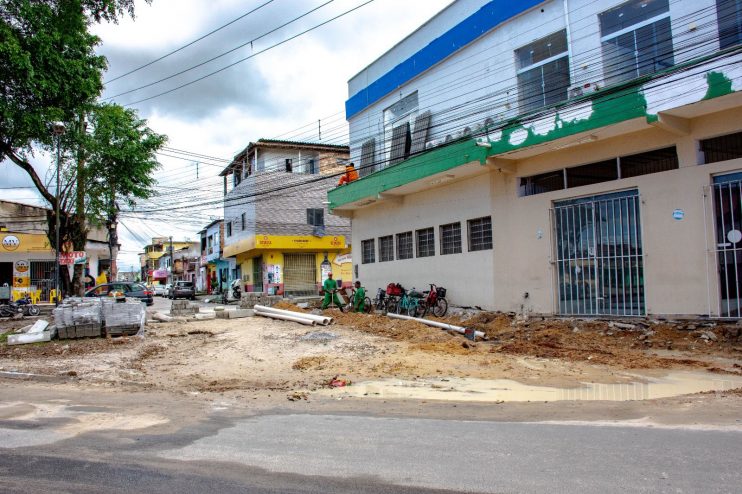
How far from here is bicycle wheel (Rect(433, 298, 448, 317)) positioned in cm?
1722

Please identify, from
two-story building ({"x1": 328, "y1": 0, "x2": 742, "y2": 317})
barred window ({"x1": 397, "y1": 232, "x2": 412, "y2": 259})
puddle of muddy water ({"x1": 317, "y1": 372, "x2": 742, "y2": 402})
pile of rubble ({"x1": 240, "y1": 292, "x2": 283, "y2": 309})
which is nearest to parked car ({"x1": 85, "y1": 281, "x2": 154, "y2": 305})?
pile of rubble ({"x1": 240, "y1": 292, "x2": 283, "y2": 309})

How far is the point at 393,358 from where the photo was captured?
10875 millimetres

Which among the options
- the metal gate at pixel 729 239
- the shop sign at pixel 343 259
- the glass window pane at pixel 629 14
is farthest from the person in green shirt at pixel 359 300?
the metal gate at pixel 729 239

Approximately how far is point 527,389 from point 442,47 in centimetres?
1348

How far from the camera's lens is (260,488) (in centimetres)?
422

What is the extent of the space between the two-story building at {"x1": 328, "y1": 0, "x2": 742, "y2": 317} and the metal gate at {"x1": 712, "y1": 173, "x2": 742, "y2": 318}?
32 mm

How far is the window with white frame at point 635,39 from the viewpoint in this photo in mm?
12266

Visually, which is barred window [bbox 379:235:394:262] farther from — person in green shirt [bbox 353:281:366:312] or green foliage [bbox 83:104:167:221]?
green foliage [bbox 83:104:167:221]

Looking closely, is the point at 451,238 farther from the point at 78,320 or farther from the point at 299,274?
the point at 299,274

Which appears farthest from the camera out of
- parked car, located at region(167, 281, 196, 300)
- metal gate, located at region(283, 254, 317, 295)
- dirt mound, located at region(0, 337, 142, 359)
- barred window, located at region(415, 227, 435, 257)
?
parked car, located at region(167, 281, 196, 300)

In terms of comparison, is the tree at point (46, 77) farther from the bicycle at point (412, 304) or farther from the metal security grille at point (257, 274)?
the metal security grille at point (257, 274)

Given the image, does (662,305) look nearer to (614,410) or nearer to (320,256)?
(614,410)

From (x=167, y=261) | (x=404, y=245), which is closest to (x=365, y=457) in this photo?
(x=404, y=245)

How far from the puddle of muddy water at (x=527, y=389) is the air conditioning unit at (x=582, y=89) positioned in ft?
24.0
